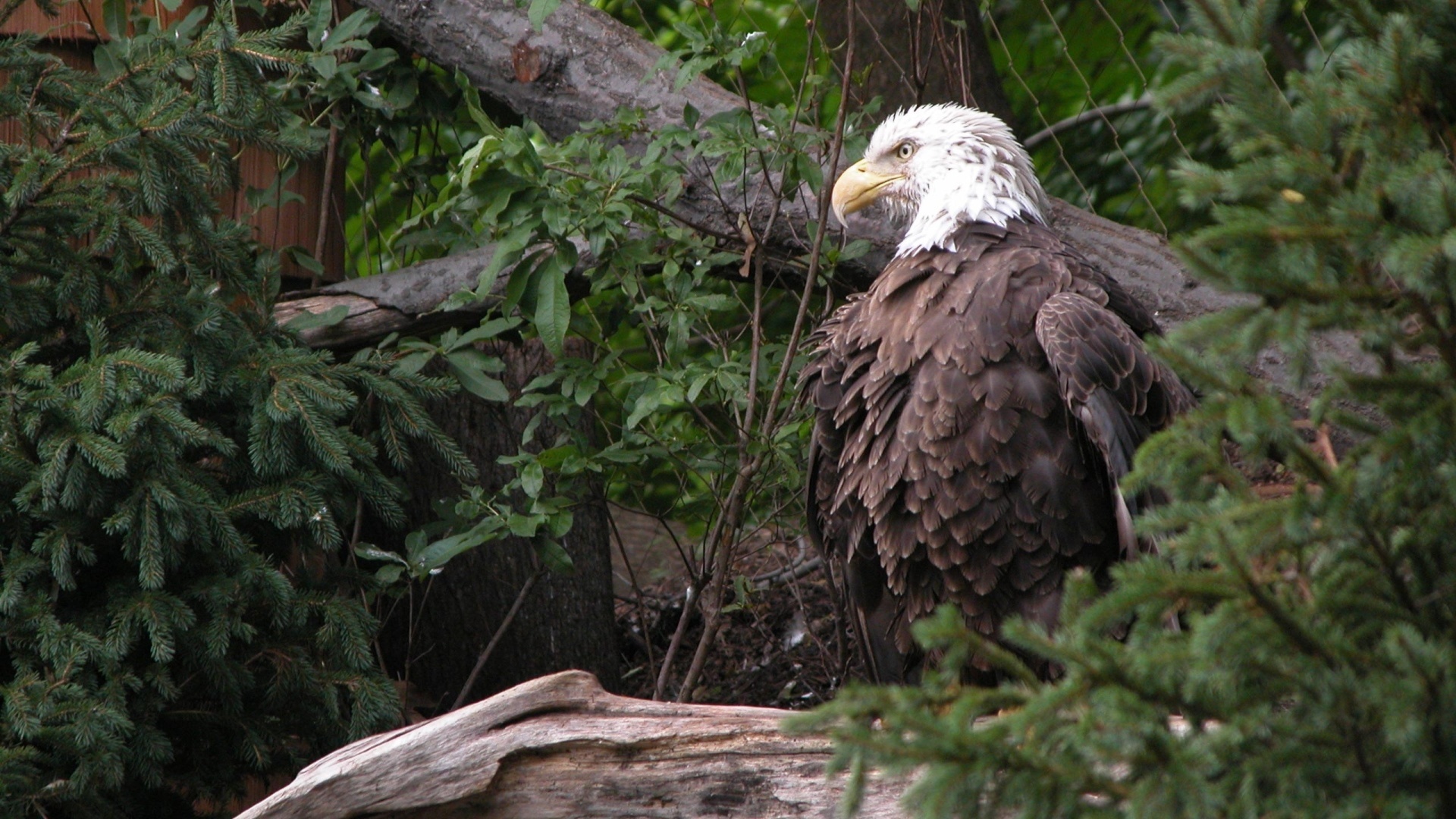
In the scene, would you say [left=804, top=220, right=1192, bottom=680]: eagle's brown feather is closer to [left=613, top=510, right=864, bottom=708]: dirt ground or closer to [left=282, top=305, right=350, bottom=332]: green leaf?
[left=613, top=510, right=864, bottom=708]: dirt ground

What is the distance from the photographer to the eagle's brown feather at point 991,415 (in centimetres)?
271

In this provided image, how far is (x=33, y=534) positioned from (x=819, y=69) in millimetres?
3259

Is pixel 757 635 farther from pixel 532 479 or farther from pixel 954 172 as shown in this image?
pixel 954 172

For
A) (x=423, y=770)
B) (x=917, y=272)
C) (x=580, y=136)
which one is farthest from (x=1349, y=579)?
(x=580, y=136)

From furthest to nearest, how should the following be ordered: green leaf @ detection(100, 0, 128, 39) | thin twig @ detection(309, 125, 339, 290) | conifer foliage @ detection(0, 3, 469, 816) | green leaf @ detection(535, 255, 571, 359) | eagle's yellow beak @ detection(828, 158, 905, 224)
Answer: thin twig @ detection(309, 125, 339, 290)
green leaf @ detection(100, 0, 128, 39)
eagle's yellow beak @ detection(828, 158, 905, 224)
green leaf @ detection(535, 255, 571, 359)
conifer foliage @ detection(0, 3, 469, 816)

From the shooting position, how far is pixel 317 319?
11.4 ft

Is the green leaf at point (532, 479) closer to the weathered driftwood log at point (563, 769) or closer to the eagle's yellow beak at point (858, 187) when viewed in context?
the weathered driftwood log at point (563, 769)

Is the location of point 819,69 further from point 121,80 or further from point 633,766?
point 633,766

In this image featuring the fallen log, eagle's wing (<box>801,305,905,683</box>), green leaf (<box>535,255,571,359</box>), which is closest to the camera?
green leaf (<box>535,255,571,359</box>)

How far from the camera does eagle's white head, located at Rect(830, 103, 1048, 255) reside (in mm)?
3250

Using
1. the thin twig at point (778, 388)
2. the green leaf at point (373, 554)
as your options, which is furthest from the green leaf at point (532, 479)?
the thin twig at point (778, 388)

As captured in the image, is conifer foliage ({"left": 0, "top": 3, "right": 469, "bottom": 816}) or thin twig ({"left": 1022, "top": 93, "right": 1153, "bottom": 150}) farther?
thin twig ({"left": 1022, "top": 93, "right": 1153, "bottom": 150})

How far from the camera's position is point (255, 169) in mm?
3986

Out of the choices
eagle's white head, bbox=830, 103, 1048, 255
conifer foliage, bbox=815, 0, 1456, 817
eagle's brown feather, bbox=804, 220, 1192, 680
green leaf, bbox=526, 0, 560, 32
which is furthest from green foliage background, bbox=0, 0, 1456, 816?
eagle's brown feather, bbox=804, 220, 1192, 680
